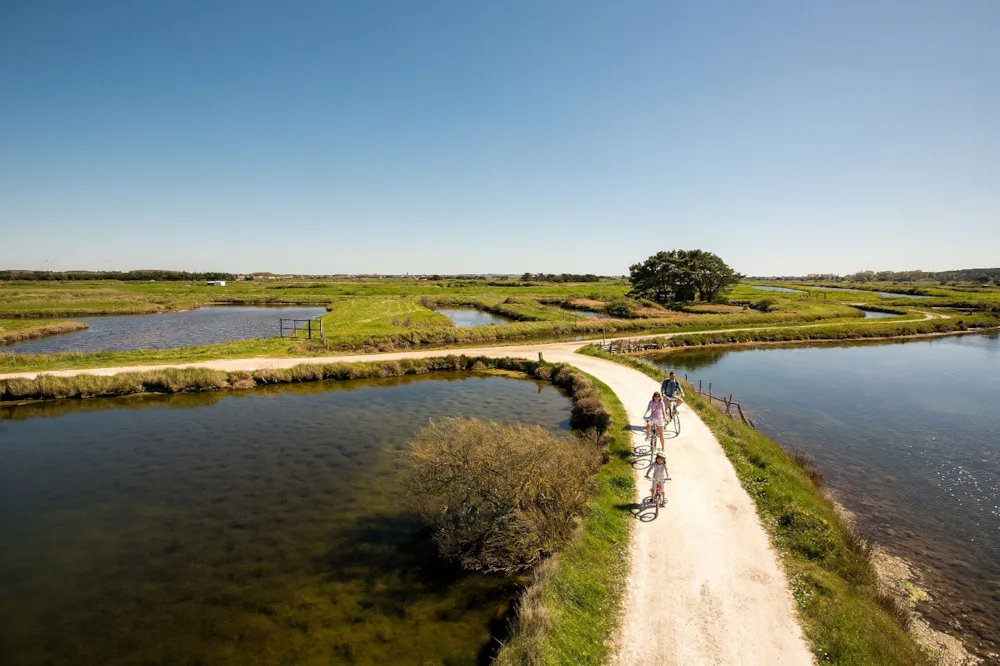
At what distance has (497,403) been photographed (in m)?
28.0

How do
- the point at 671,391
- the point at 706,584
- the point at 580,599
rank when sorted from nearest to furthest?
the point at 580,599 < the point at 706,584 < the point at 671,391

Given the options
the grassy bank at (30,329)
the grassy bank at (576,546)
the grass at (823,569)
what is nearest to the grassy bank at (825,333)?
the grassy bank at (576,546)

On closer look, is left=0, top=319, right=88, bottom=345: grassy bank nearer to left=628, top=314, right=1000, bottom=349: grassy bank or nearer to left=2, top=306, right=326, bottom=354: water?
left=2, top=306, right=326, bottom=354: water

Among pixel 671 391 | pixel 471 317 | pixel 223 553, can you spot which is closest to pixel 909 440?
pixel 671 391

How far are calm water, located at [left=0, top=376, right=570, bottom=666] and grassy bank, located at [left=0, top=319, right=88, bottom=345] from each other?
36361 mm

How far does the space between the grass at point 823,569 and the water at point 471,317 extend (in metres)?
48.8

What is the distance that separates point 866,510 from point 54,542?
25.7 metres

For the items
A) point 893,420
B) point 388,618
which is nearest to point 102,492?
point 388,618

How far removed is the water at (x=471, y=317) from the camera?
67875mm

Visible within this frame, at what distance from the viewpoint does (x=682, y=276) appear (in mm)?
85500

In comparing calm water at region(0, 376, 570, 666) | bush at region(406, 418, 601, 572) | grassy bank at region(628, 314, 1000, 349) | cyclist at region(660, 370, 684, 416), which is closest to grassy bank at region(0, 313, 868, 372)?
grassy bank at region(628, 314, 1000, 349)

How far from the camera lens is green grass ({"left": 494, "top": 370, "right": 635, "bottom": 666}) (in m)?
8.39

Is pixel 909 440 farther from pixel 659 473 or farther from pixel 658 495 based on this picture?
pixel 659 473

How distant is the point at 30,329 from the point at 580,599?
69651mm
